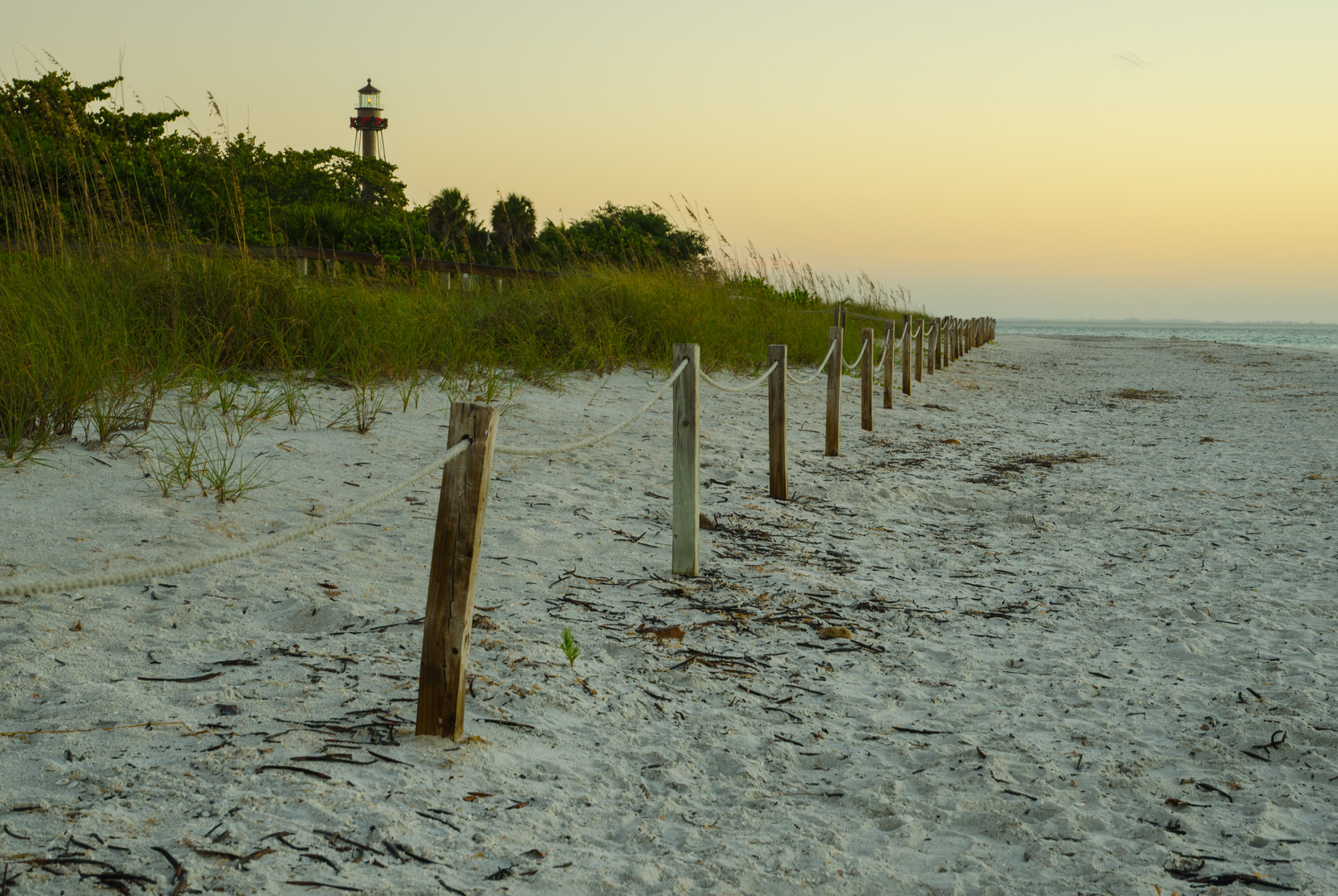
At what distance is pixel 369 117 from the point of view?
213 ft

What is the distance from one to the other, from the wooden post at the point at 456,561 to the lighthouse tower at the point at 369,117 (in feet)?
226

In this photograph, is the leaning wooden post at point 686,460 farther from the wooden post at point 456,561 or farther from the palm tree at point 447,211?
the palm tree at point 447,211

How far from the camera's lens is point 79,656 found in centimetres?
266

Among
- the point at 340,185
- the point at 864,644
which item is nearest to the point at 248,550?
the point at 864,644

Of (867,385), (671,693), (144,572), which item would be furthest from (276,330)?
(867,385)

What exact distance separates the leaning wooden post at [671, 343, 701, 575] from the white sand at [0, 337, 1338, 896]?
195 millimetres

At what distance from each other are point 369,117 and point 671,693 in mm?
69973

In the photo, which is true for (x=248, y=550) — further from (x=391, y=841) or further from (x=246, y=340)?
(x=246, y=340)

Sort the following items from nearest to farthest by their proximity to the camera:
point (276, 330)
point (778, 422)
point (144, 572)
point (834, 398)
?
point (144, 572), point (778, 422), point (276, 330), point (834, 398)

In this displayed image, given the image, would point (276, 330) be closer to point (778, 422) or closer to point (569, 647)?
point (778, 422)

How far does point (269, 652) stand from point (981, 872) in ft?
7.03

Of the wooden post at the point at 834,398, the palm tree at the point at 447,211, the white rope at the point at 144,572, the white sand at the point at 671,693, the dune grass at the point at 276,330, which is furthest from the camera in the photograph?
the palm tree at the point at 447,211

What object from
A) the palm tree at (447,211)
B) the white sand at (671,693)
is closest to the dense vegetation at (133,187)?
the white sand at (671,693)

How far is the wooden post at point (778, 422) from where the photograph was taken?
18.2 ft
